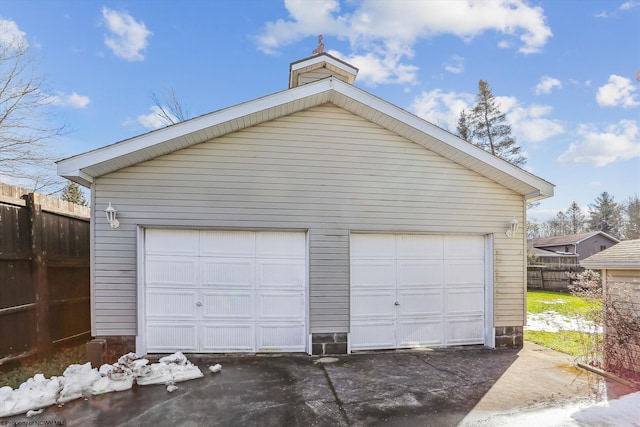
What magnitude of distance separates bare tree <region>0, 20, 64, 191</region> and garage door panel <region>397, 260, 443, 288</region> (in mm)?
11031

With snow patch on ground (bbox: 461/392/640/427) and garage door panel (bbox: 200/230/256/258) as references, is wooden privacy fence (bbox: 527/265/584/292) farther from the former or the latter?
garage door panel (bbox: 200/230/256/258)

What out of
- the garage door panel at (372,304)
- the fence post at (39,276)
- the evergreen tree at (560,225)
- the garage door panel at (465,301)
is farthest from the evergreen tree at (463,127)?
the evergreen tree at (560,225)

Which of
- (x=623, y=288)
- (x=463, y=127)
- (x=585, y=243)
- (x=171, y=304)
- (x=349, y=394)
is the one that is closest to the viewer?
(x=349, y=394)

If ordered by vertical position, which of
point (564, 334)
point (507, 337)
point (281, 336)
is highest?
point (281, 336)

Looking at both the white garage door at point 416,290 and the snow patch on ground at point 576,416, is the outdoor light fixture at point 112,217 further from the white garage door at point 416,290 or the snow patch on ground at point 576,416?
the snow patch on ground at point 576,416

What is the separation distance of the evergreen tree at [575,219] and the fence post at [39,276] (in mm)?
47267

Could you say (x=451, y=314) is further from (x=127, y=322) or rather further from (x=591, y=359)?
(x=127, y=322)

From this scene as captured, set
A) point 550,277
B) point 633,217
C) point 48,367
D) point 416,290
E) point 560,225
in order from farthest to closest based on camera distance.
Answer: point 560,225 < point 633,217 < point 550,277 < point 416,290 < point 48,367

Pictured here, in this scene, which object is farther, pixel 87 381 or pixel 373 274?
pixel 373 274

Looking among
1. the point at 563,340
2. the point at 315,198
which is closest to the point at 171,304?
the point at 315,198

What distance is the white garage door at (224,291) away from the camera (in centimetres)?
552

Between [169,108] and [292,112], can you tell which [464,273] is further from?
[169,108]

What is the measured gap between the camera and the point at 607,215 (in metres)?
34.3

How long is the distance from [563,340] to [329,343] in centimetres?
507
